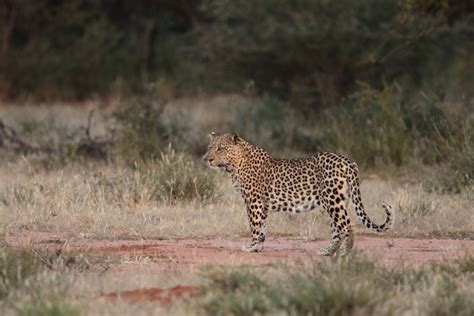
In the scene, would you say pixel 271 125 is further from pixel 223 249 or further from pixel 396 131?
pixel 223 249

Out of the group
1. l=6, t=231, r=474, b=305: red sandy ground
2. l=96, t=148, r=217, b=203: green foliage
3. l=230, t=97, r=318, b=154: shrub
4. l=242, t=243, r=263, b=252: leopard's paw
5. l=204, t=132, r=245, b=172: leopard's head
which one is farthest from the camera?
l=230, t=97, r=318, b=154: shrub

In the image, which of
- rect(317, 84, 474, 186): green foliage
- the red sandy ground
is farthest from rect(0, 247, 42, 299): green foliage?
rect(317, 84, 474, 186): green foliage

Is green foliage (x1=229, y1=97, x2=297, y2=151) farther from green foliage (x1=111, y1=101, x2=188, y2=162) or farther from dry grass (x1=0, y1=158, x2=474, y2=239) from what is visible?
dry grass (x1=0, y1=158, x2=474, y2=239)

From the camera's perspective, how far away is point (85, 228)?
12539mm

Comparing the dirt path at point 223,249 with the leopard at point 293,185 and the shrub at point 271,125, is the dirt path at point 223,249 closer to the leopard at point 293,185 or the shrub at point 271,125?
the leopard at point 293,185

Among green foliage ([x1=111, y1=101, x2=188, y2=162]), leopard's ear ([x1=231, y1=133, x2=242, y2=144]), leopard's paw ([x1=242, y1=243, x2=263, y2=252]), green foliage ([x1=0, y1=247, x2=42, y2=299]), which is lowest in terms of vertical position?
green foliage ([x1=111, y1=101, x2=188, y2=162])

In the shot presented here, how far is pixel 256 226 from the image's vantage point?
36.7ft

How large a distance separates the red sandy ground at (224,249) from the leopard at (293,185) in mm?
223

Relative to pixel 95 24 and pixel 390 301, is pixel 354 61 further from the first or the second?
pixel 390 301

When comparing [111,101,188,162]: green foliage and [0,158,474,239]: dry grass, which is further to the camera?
[111,101,188,162]: green foliage

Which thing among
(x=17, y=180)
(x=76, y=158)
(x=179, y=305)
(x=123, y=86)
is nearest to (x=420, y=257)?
(x=179, y=305)

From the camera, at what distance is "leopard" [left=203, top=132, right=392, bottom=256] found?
10.9 meters

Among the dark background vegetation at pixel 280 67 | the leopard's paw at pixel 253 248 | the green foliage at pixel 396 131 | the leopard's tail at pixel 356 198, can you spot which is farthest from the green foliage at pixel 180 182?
the leopard's tail at pixel 356 198

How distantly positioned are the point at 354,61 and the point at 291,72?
4.88 feet
